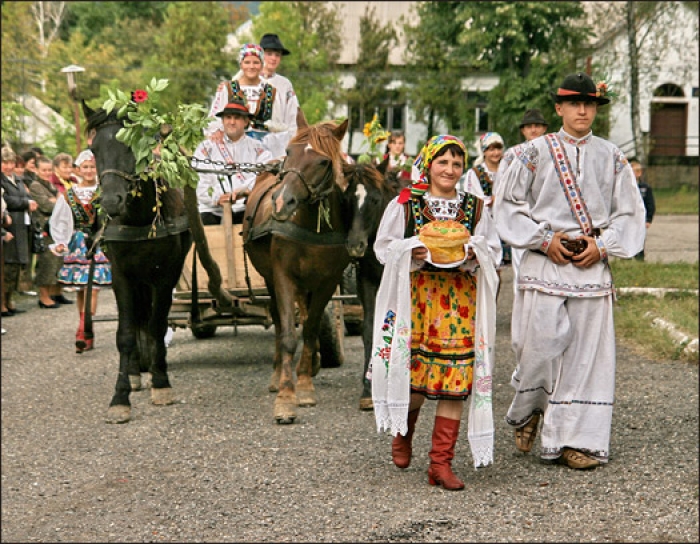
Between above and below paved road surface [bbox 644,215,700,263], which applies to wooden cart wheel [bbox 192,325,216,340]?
below

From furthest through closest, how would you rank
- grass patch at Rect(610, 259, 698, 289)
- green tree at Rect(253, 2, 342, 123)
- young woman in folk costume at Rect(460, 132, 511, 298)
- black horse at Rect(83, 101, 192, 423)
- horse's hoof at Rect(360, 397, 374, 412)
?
green tree at Rect(253, 2, 342, 123)
grass patch at Rect(610, 259, 698, 289)
young woman in folk costume at Rect(460, 132, 511, 298)
horse's hoof at Rect(360, 397, 374, 412)
black horse at Rect(83, 101, 192, 423)

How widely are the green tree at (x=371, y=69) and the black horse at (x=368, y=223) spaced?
105 ft

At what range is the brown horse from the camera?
7.68 meters

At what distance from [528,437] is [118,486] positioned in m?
2.48

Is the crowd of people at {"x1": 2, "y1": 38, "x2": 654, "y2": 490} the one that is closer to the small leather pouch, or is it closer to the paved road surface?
the small leather pouch

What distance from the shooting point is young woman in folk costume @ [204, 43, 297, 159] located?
9617 millimetres

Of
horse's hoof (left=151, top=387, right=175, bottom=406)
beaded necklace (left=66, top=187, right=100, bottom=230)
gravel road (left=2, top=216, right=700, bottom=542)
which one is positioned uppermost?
beaded necklace (left=66, top=187, right=100, bottom=230)

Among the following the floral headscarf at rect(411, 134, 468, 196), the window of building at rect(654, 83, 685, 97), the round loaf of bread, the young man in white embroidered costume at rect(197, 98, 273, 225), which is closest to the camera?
the round loaf of bread

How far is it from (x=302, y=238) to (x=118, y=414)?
6.15 ft

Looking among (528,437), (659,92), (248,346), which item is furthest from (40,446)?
(659,92)

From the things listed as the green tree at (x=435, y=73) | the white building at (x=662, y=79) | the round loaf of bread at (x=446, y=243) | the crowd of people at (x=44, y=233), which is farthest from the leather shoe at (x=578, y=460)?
the green tree at (x=435, y=73)

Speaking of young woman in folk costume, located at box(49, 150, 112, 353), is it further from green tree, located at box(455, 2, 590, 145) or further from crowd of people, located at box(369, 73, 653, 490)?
green tree, located at box(455, 2, 590, 145)

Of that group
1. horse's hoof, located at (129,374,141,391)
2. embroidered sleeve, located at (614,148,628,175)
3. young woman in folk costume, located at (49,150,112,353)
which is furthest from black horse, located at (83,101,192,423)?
embroidered sleeve, located at (614,148,628,175)

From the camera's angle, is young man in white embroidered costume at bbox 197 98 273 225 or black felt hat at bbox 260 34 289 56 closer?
young man in white embroidered costume at bbox 197 98 273 225
